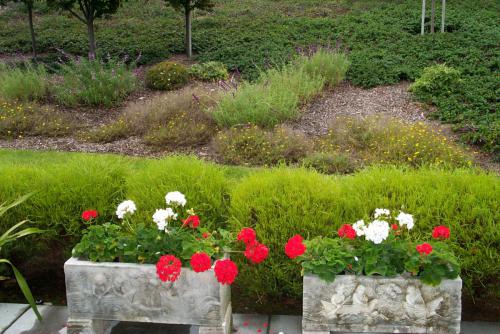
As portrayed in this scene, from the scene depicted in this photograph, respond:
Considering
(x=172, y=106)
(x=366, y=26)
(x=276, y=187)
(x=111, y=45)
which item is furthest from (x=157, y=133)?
(x=366, y=26)

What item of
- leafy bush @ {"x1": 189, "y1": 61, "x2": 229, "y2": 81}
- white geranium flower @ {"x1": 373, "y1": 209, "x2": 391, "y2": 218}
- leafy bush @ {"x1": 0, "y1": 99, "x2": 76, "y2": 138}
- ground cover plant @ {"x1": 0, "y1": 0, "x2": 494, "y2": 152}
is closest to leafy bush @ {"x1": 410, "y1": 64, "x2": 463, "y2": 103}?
ground cover plant @ {"x1": 0, "y1": 0, "x2": 494, "y2": 152}

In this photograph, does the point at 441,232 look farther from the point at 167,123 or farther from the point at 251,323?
the point at 167,123

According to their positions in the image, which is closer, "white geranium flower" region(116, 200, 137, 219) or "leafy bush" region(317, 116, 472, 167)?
"white geranium flower" region(116, 200, 137, 219)

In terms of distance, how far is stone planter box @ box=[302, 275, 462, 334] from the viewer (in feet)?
9.91

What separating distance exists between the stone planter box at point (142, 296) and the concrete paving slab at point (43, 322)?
334 millimetres

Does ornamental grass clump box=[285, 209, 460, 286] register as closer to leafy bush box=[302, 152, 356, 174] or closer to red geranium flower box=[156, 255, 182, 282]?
red geranium flower box=[156, 255, 182, 282]

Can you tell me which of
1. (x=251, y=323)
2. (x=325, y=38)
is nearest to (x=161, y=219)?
(x=251, y=323)

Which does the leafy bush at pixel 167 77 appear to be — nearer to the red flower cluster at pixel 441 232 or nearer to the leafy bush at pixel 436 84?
the leafy bush at pixel 436 84

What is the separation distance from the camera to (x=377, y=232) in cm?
305

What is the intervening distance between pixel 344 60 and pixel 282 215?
6.74 meters

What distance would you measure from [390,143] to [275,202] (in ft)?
10.9

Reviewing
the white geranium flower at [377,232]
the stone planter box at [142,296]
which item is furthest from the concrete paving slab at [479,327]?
the stone planter box at [142,296]

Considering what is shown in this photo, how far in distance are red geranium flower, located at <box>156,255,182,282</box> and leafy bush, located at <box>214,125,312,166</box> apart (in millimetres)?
3444

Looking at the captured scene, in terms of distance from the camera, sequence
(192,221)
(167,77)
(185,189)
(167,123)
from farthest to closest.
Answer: (167,77) < (167,123) < (185,189) < (192,221)
